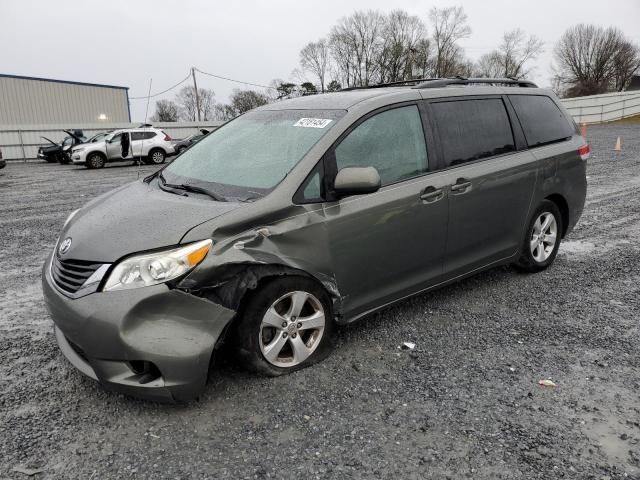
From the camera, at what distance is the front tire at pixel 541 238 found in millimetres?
4656

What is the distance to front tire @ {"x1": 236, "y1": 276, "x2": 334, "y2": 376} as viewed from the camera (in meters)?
2.90

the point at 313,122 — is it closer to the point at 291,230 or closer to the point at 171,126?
the point at 291,230

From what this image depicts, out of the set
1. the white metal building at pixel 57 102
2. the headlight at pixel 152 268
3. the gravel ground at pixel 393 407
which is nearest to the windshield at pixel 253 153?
the headlight at pixel 152 268

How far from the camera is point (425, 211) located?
142 inches

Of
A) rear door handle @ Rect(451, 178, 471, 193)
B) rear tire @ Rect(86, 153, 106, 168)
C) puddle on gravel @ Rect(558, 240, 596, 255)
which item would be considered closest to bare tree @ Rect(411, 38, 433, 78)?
rear tire @ Rect(86, 153, 106, 168)

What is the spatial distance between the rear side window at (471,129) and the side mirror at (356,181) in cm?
96

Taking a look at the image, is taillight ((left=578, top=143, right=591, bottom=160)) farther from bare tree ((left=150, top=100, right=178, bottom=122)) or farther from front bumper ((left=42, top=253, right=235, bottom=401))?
bare tree ((left=150, top=100, right=178, bottom=122))

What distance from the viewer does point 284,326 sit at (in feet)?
10.0

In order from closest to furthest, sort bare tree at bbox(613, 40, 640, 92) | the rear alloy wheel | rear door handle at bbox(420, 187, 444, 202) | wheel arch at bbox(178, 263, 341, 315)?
wheel arch at bbox(178, 263, 341, 315) < rear door handle at bbox(420, 187, 444, 202) < the rear alloy wheel < bare tree at bbox(613, 40, 640, 92)

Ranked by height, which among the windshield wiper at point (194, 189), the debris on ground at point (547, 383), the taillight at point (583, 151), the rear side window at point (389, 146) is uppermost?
the rear side window at point (389, 146)

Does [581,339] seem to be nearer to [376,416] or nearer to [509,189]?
[509,189]

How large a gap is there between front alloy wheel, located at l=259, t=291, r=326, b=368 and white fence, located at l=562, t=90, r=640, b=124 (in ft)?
136

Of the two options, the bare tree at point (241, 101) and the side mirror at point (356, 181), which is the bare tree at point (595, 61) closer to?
the bare tree at point (241, 101)

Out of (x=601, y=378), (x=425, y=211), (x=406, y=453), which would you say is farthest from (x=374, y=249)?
(x=601, y=378)
